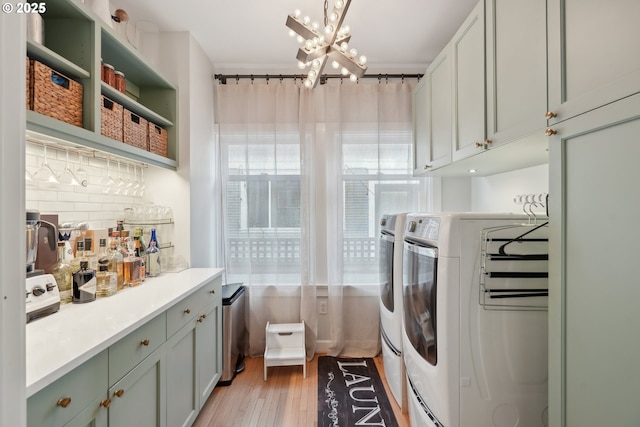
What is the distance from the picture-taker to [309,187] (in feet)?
8.39

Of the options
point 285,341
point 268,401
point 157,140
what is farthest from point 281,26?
point 268,401

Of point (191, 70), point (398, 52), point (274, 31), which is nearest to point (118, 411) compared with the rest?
point (191, 70)

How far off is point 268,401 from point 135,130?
6.69ft

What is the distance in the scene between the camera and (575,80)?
939 mm

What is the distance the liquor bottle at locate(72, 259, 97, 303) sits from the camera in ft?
4.53

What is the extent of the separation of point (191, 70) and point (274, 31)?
0.72 m

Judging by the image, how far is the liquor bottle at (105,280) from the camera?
148 centimetres

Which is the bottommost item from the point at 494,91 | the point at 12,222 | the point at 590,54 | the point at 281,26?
the point at 12,222

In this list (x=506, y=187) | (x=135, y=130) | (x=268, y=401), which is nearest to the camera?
(x=135, y=130)

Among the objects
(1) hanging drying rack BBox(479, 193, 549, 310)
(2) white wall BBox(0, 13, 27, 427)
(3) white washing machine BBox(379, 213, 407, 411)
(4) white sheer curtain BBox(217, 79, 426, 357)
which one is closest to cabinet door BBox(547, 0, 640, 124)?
(1) hanging drying rack BBox(479, 193, 549, 310)

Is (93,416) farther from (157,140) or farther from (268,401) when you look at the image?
(157,140)

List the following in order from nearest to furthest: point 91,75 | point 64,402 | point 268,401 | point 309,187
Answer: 1. point 64,402
2. point 91,75
3. point 268,401
4. point 309,187

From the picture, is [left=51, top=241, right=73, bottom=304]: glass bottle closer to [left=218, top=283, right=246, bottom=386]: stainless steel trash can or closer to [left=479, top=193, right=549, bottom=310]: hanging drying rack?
[left=218, top=283, right=246, bottom=386]: stainless steel trash can

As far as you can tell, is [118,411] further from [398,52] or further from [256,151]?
[398,52]
